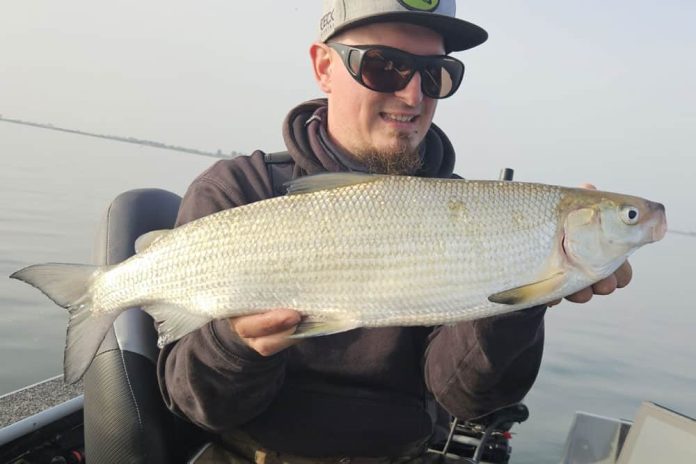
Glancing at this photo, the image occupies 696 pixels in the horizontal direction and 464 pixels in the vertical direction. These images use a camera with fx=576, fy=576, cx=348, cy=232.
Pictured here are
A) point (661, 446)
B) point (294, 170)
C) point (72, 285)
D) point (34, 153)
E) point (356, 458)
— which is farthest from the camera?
point (34, 153)

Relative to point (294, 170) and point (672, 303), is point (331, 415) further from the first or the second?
point (672, 303)

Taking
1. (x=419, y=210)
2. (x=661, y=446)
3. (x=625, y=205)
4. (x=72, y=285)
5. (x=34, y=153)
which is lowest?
(x=34, y=153)

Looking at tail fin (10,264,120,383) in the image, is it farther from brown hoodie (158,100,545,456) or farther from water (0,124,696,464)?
water (0,124,696,464)

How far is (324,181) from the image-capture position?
2.67 meters

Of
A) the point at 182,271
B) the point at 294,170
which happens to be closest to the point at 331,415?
the point at 182,271

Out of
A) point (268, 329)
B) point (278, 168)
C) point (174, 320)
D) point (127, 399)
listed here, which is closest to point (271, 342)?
point (268, 329)

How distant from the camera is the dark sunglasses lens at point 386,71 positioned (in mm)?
3279

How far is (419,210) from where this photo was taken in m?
2.52

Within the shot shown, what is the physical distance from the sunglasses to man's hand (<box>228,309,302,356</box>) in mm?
1530

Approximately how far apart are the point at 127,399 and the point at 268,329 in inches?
47.2

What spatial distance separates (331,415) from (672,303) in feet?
66.8

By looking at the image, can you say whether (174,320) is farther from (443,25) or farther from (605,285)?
(443,25)

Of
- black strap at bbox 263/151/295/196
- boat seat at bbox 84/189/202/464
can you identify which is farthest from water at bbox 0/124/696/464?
black strap at bbox 263/151/295/196

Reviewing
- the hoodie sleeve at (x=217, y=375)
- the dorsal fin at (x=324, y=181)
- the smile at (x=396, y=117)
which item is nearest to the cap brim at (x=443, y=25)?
the smile at (x=396, y=117)
